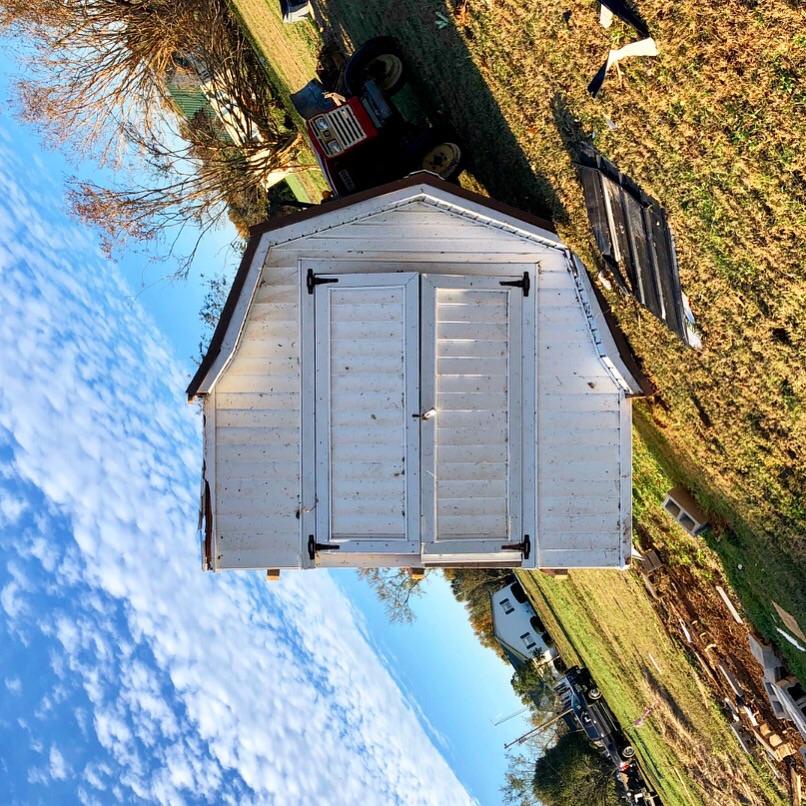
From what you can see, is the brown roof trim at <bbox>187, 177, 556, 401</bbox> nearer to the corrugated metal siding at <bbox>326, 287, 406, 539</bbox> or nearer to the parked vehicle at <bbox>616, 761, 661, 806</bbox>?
the corrugated metal siding at <bbox>326, 287, 406, 539</bbox>

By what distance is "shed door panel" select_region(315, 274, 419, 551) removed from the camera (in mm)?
7332

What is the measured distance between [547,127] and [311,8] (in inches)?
279

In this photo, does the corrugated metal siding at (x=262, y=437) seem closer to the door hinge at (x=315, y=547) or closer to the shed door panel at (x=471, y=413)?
the door hinge at (x=315, y=547)

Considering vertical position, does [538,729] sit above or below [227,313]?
below

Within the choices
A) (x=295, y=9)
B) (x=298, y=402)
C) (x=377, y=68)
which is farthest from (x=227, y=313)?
(x=295, y=9)

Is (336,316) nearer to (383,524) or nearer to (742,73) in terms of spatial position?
(383,524)

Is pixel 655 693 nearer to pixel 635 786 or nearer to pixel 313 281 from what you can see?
pixel 635 786

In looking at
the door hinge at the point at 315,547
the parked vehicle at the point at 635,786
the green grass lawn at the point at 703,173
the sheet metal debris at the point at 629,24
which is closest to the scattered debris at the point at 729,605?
the green grass lawn at the point at 703,173

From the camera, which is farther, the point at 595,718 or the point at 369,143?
the point at 595,718

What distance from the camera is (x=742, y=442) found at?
956cm

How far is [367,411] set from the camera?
24.3 ft

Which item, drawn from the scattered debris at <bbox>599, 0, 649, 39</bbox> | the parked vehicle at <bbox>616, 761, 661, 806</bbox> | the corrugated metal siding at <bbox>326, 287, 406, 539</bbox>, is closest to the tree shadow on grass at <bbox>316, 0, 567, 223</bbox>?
the scattered debris at <bbox>599, 0, 649, 39</bbox>

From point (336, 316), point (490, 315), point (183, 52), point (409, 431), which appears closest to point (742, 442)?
Answer: point (490, 315)

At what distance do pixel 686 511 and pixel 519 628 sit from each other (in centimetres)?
1219
